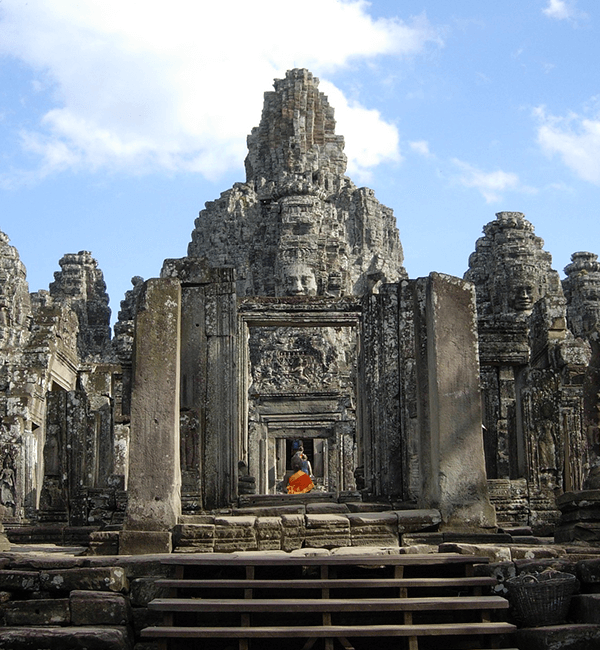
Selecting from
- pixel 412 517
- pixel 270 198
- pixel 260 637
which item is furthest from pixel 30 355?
pixel 270 198

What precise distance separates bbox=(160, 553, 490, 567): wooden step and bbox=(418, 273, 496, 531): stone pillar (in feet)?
4.86

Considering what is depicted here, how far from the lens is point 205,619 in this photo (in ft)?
26.0

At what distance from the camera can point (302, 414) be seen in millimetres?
27953

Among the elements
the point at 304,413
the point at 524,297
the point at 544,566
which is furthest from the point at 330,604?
the point at 524,297

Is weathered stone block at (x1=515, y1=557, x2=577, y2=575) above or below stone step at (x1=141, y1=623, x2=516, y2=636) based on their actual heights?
above

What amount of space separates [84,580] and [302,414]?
19782 mm

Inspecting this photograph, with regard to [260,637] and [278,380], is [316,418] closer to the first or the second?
[278,380]

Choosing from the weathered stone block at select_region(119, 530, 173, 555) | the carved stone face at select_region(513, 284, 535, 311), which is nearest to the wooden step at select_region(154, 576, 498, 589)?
the weathered stone block at select_region(119, 530, 173, 555)

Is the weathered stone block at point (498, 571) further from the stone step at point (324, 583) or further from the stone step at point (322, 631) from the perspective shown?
the stone step at point (322, 631)

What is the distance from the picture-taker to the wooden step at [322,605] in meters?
7.59

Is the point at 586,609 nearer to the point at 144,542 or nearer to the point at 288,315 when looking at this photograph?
the point at 144,542

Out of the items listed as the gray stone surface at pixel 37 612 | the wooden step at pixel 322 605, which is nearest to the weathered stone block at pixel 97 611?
the gray stone surface at pixel 37 612

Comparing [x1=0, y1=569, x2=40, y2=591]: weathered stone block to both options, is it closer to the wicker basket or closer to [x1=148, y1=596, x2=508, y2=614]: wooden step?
[x1=148, y1=596, x2=508, y2=614]: wooden step

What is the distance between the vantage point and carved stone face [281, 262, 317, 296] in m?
37.9
